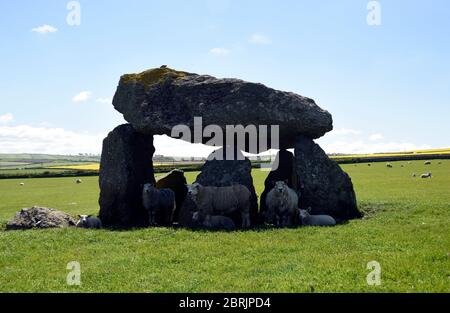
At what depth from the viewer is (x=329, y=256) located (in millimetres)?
13500

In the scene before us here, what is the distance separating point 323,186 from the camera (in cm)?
2308

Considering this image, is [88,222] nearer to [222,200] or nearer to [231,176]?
[222,200]

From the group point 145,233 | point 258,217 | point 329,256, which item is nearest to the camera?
point 329,256

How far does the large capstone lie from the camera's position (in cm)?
2233

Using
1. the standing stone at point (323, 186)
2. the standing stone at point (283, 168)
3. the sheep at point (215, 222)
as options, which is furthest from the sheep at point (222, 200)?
the standing stone at point (283, 168)

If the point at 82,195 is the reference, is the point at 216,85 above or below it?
above

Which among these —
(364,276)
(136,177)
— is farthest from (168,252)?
(136,177)

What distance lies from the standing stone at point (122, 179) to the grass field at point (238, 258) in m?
3.77

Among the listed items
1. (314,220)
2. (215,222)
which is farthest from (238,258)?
(314,220)

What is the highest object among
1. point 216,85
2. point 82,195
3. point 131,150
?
point 216,85

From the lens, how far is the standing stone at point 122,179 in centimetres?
2366

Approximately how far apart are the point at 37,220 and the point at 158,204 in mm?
5567
